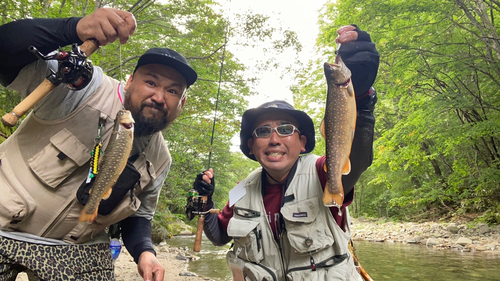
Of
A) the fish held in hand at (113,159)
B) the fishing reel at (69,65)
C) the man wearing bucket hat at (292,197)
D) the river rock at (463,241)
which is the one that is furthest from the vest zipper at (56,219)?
the river rock at (463,241)

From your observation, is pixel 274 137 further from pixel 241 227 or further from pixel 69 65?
pixel 69 65

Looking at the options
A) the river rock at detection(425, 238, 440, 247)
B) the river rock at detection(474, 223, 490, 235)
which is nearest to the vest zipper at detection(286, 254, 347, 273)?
the river rock at detection(425, 238, 440, 247)

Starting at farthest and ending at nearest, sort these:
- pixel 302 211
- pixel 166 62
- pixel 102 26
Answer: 1. pixel 302 211
2. pixel 166 62
3. pixel 102 26

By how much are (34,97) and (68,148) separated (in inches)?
24.5

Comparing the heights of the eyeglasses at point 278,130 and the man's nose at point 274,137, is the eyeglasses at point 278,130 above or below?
above

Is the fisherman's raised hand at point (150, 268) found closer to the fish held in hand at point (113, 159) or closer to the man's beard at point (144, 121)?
the fish held in hand at point (113, 159)

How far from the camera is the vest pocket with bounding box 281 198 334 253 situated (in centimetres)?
269

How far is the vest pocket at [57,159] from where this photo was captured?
223 cm

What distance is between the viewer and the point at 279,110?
10.5 ft

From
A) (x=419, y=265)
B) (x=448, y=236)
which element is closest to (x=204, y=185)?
(x=419, y=265)

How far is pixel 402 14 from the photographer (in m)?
10.5

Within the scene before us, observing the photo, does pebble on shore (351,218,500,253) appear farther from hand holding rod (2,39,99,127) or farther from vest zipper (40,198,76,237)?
hand holding rod (2,39,99,127)

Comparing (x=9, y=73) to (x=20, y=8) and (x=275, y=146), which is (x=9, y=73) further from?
(x=20, y=8)

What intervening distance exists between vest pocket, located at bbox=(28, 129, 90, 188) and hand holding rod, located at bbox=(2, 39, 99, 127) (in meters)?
0.59
